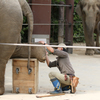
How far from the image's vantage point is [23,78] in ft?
16.2

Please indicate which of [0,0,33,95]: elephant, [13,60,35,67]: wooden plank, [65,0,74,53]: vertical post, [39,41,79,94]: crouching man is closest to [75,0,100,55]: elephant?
[65,0,74,53]: vertical post

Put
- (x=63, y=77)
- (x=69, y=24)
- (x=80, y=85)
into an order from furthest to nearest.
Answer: (x=69, y=24) < (x=80, y=85) < (x=63, y=77)

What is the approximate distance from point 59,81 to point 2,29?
4.23 feet

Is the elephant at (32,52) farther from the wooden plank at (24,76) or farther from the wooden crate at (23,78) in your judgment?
the wooden plank at (24,76)

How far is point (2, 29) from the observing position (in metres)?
4.51

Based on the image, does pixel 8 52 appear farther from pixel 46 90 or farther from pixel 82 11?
pixel 82 11

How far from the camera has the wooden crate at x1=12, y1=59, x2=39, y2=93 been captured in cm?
493

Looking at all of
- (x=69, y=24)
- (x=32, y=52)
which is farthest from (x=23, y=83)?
(x=69, y=24)

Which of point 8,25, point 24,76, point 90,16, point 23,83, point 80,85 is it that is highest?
point 90,16

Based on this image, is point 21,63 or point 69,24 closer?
point 21,63

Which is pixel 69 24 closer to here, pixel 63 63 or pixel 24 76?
pixel 63 63

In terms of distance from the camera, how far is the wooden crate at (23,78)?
4.93m

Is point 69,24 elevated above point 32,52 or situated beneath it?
elevated above

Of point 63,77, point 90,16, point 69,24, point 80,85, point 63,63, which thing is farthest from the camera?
point 69,24
